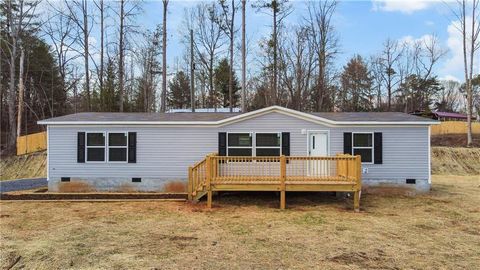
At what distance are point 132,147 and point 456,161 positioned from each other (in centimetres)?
1986

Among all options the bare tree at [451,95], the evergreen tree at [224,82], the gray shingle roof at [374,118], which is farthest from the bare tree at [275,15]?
the bare tree at [451,95]

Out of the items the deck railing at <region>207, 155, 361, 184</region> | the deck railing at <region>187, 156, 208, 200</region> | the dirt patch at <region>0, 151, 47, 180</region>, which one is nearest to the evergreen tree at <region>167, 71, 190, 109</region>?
the dirt patch at <region>0, 151, 47, 180</region>

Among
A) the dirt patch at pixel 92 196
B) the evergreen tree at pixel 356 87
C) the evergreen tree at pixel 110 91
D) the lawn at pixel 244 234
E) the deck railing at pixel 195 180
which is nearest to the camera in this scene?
the lawn at pixel 244 234

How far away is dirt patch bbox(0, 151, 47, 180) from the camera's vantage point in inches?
816

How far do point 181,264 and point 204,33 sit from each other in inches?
1041

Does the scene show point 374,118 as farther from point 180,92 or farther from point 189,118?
point 180,92

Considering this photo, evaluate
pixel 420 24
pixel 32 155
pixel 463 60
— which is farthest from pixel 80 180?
pixel 463 60

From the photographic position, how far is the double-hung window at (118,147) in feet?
42.8

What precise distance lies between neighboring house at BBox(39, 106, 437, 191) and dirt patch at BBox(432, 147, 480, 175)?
11385 millimetres

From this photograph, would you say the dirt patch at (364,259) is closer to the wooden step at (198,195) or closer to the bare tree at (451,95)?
the wooden step at (198,195)

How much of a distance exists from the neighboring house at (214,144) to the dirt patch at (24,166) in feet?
29.2

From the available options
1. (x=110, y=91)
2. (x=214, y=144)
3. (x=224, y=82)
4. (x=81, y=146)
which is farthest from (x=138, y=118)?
(x=224, y=82)

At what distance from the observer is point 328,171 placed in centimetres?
→ 1180

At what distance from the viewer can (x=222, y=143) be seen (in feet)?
42.0
